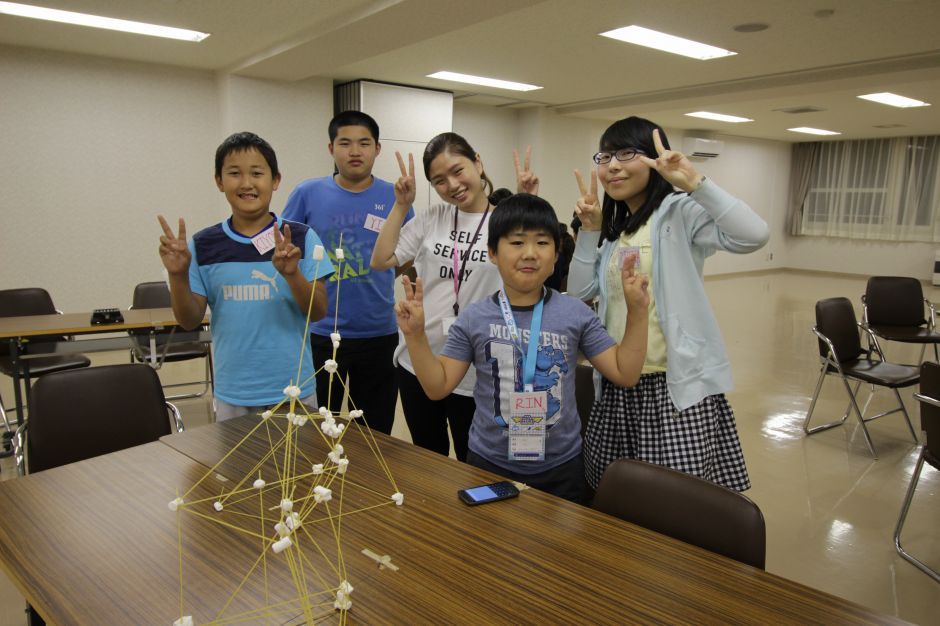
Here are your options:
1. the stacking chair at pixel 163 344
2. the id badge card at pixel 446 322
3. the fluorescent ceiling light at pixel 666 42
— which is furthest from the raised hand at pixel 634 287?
the fluorescent ceiling light at pixel 666 42

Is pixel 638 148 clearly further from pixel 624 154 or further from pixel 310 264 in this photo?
pixel 310 264

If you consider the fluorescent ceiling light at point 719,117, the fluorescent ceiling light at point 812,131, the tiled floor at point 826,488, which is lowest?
the tiled floor at point 826,488

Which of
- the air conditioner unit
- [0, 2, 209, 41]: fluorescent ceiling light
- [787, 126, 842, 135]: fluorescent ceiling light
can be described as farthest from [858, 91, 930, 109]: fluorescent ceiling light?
[0, 2, 209, 41]: fluorescent ceiling light

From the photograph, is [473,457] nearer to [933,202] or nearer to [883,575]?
[883,575]

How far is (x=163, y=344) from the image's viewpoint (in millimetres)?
4066

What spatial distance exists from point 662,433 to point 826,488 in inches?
88.1

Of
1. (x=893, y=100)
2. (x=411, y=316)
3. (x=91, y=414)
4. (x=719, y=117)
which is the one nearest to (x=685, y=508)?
(x=411, y=316)

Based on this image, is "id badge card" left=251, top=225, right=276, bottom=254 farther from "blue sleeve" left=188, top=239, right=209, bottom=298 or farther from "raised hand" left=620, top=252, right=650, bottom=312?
"raised hand" left=620, top=252, right=650, bottom=312

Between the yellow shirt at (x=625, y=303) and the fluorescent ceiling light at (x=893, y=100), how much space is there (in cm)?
797

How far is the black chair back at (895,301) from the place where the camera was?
514 cm

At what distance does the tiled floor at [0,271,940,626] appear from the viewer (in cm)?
248

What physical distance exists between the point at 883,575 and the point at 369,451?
2337mm

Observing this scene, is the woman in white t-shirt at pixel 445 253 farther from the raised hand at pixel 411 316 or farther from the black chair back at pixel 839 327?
the black chair back at pixel 839 327

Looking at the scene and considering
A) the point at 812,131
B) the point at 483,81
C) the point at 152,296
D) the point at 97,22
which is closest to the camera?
the point at 152,296
